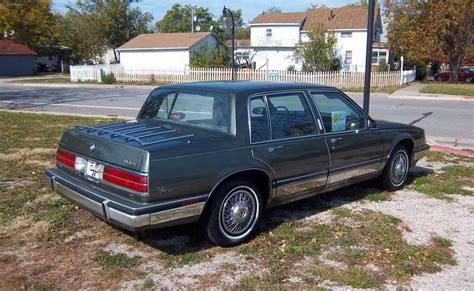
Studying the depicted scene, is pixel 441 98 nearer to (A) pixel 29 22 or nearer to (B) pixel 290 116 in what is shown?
(B) pixel 290 116

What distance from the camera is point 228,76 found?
29625 millimetres

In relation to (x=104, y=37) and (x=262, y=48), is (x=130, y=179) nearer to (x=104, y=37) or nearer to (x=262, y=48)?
(x=262, y=48)

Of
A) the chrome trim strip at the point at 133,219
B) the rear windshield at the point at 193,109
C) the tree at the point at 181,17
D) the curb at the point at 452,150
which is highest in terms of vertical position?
the tree at the point at 181,17

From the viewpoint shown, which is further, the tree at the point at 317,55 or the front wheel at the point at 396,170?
the tree at the point at 317,55

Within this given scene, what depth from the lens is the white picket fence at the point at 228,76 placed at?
2788 centimetres

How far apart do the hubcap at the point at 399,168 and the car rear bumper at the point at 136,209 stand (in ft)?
10.7

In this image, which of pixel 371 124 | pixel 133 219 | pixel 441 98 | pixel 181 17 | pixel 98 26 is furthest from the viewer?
pixel 181 17

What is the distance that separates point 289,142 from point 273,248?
3.52 ft

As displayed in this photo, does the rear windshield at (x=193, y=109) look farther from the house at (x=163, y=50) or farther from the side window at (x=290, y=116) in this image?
the house at (x=163, y=50)

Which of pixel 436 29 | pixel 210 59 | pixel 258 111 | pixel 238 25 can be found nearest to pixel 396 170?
pixel 258 111

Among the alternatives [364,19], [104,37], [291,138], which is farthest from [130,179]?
[104,37]

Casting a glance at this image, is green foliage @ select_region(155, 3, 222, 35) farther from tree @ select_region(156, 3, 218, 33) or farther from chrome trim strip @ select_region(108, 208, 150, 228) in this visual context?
chrome trim strip @ select_region(108, 208, 150, 228)

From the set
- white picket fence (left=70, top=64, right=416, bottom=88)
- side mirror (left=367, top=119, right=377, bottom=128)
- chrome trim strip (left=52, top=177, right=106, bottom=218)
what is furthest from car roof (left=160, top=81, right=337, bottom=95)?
white picket fence (left=70, top=64, right=416, bottom=88)

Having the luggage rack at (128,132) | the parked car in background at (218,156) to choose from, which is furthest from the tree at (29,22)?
the parked car in background at (218,156)
